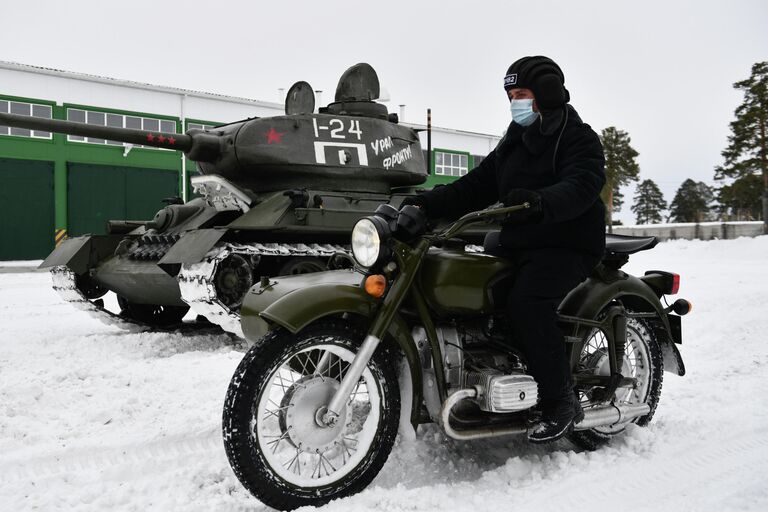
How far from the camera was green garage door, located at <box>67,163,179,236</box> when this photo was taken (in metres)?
26.4

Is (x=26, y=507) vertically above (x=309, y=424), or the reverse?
(x=309, y=424)

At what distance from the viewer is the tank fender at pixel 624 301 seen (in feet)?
12.9

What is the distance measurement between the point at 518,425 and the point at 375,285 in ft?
3.24

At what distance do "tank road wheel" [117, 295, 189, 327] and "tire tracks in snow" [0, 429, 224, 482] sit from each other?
5408mm

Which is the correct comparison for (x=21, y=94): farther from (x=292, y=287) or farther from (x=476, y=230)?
(x=292, y=287)

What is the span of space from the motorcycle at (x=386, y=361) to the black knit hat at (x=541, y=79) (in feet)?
1.98

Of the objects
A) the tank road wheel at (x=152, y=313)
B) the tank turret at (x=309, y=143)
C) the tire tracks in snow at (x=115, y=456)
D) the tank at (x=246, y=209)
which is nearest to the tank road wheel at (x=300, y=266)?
the tank at (x=246, y=209)

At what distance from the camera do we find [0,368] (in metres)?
6.21

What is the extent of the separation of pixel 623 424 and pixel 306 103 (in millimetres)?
6334

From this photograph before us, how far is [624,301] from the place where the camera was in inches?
169

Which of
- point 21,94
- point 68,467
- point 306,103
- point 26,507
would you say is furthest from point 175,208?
point 21,94

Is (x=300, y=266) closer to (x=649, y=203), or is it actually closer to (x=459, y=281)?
(x=459, y=281)

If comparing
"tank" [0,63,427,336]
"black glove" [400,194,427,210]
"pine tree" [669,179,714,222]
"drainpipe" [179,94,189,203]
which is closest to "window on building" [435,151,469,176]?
"drainpipe" [179,94,189,203]

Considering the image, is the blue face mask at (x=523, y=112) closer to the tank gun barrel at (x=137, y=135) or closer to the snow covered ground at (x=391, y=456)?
the snow covered ground at (x=391, y=456)
